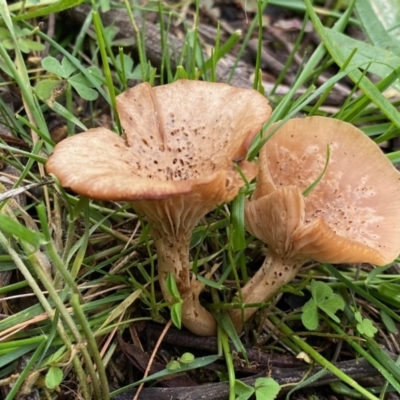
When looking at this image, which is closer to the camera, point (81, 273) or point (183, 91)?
point (183, 91)

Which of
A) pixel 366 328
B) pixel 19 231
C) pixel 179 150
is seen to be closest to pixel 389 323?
pixel 366 328

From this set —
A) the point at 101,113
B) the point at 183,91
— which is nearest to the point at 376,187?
the point at 183,91

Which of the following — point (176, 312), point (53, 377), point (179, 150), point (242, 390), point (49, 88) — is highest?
point (179, 150)

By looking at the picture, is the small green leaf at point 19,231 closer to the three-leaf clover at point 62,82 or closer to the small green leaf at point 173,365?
the small green leaf at point 173,365

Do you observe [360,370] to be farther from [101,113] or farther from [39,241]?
[101,113]

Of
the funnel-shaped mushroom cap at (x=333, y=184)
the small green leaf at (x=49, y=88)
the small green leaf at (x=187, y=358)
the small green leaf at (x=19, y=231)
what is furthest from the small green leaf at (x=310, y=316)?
the small green leaf at (x=49, y=88)

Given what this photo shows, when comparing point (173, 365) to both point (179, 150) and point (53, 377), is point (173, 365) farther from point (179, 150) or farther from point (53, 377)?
point (179, 150)
